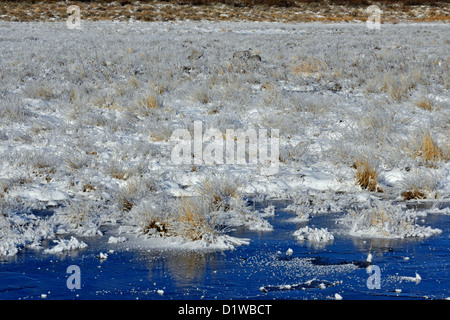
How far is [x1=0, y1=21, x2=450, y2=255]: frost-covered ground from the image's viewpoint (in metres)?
5.43

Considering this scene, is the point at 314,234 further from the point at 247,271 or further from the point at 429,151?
the point at 429,151

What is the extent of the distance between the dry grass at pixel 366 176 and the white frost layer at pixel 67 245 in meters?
3.74

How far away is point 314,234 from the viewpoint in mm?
5168

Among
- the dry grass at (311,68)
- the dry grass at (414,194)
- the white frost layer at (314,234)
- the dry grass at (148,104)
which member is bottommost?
the dry grass at (414,194)

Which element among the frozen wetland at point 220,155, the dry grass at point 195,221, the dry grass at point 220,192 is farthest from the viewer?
the dry grass at point 220,192

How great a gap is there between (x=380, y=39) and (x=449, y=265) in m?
18.6

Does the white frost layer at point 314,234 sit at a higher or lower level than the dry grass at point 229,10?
lower

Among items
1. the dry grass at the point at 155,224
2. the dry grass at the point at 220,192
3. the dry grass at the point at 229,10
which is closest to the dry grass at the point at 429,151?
the dry grass at the point at 220,192

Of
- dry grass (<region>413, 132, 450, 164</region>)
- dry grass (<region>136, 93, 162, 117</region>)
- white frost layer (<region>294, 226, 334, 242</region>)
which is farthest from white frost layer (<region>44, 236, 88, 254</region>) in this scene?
dry grass (<region>136, 93, 162, 117</region>)

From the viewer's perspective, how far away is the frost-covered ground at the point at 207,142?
17.8ft

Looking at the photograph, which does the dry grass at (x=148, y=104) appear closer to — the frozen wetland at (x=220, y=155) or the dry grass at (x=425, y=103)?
the frozen wetland at (x=220, y=155)
